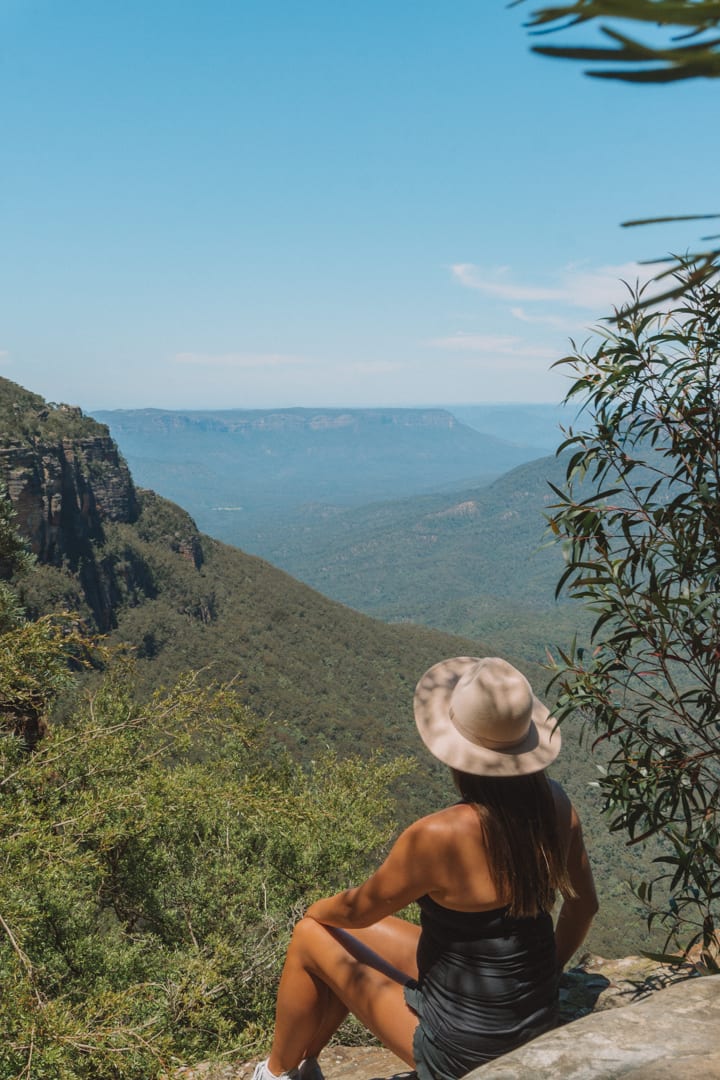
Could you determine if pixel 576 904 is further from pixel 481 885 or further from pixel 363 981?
pixel 363 981

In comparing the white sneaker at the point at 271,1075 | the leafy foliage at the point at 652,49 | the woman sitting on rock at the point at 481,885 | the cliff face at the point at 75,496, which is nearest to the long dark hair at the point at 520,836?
the woman sitting on rock at the point at 481,885

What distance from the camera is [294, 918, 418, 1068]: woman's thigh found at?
230cm

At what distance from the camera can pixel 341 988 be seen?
93.8 inches

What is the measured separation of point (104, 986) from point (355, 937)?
1312 mm

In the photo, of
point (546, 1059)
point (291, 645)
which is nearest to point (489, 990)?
point (546, 1059)

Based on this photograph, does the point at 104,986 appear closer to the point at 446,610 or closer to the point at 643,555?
the point at 643,555

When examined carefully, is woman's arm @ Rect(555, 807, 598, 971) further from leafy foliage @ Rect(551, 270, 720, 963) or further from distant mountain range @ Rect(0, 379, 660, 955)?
distant mountain range @ Rect(0, 379, 660, 955)

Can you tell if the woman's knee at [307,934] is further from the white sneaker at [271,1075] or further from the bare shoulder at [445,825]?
the bare shoulder at [445,825]

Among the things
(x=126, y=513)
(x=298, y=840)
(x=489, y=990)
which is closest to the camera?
(x=489, y=990)

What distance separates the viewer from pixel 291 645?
1929 inches

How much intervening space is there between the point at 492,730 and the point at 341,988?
1026 mm

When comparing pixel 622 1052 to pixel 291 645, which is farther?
pixel 291 645

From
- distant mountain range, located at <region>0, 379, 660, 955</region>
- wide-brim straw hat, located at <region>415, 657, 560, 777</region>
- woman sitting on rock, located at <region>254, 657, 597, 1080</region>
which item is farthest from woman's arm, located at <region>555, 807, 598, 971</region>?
distant mountain range, located at <region>0, 379, 660, 955</region>

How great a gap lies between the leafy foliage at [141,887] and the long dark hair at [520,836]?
44.3 inches
